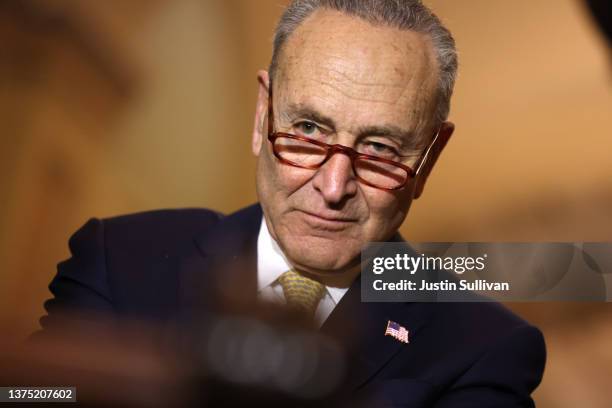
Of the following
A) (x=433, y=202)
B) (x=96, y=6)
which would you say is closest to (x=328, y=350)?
(x=433, y=202)

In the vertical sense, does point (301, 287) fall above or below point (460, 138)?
below

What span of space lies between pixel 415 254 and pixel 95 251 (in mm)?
696

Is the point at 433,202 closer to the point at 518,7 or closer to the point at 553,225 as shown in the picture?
the point at 553,225

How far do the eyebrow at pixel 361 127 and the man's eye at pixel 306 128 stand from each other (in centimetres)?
1

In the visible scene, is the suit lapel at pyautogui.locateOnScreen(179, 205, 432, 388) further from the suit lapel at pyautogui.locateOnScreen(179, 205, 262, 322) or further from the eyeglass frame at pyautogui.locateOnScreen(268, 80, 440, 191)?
the eyeglass frame at pyautogui.locateOnScreen(268, 80, 440, 191)

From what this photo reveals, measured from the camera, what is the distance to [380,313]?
5.04 ft

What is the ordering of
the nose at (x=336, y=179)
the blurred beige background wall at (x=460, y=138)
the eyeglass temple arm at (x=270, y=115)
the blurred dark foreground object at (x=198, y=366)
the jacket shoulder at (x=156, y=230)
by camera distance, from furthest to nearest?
the blurred beige background wall at (x=460, y=138)
the jacket shoulder at (x=156, y=230)
the eyeglass temple arm at (x=270, y=115)
the nose at (x=336, y=179)
the blurred dark foreground object at (x=198, y=366)

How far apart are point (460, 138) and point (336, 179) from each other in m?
1.52

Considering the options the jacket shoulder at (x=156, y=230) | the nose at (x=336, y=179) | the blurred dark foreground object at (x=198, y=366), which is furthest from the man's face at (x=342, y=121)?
the blurred dark foreground object at (x=198, y=366)

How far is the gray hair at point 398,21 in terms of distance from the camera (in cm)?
143

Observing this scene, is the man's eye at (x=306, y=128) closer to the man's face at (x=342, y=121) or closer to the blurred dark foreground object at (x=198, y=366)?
the man's face at (x=342, y=121)

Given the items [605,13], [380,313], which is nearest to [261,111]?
[380,313]

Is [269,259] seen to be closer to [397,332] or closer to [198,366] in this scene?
[397,332]

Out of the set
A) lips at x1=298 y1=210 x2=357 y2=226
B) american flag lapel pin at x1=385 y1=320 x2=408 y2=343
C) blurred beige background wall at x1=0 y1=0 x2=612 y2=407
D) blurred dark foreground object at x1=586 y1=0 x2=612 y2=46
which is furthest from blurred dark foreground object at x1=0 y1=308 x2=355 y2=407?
blurred beige background wall at x1=0 y1=0 x2=612 y2=407
